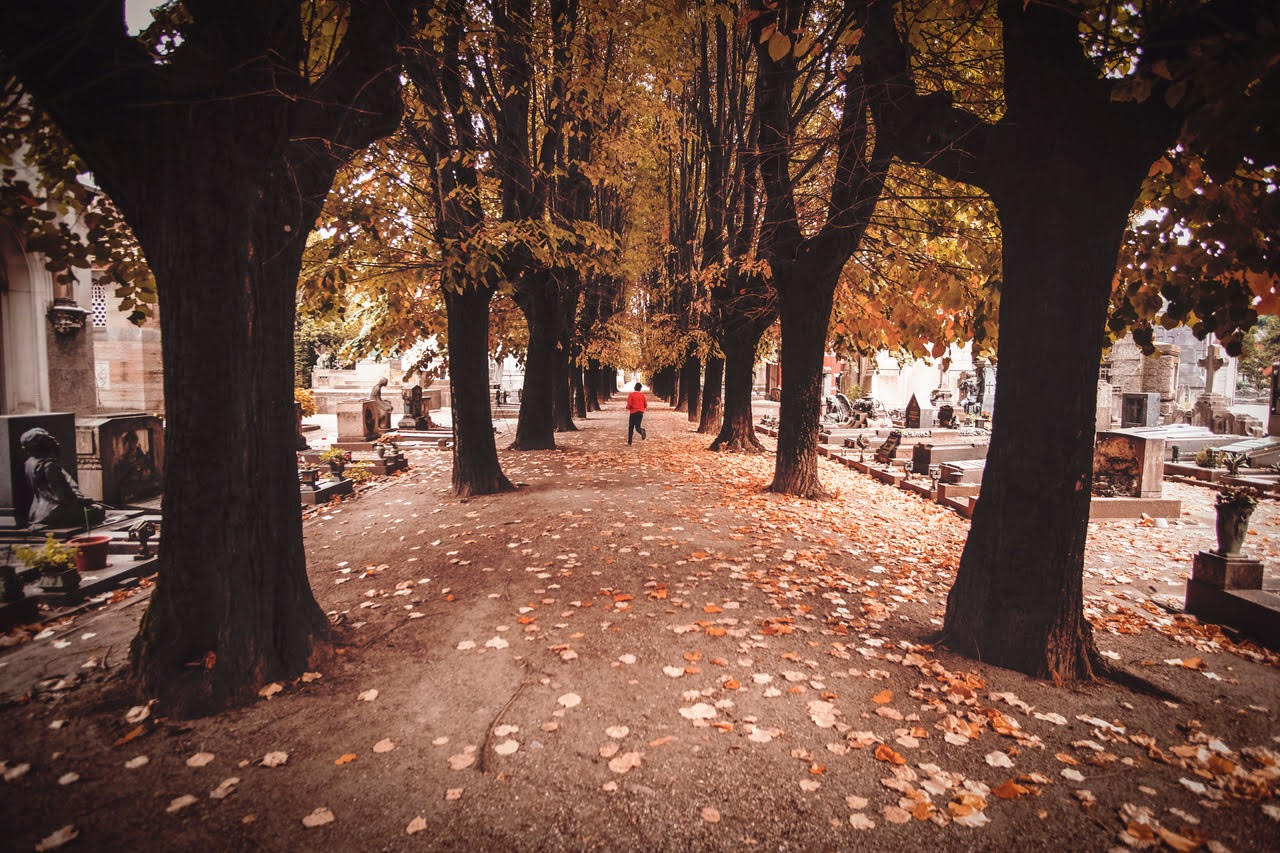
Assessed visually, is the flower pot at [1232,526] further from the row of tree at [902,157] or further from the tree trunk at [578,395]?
the tree trunk at [578,395]

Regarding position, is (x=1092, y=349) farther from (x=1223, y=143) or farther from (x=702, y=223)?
(x=702, y=223)

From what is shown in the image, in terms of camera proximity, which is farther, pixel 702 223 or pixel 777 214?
pixel 702 223

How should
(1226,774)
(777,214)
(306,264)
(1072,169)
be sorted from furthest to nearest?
(777,214) < (306,264) < (1072,169) < (1226,774)

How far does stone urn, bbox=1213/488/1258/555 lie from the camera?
5219mm

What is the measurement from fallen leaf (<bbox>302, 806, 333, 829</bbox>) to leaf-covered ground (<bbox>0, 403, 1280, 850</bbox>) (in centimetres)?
3

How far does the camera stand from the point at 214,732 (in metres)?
3.18

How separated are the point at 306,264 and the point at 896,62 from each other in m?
7.75

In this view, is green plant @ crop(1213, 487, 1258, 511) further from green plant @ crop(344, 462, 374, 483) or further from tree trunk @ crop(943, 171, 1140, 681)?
green plant @ crop(344, 462, 374, 483)

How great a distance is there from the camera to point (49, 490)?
7.16 m

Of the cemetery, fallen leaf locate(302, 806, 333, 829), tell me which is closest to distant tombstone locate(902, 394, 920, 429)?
the cemetery

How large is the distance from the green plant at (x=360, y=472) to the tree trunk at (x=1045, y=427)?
35.3 ft

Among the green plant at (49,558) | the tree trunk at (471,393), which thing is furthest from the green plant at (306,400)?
the green plant at (49,558)

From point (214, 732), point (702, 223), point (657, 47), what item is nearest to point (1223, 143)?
point (214, 732)

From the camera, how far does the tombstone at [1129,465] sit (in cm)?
938
